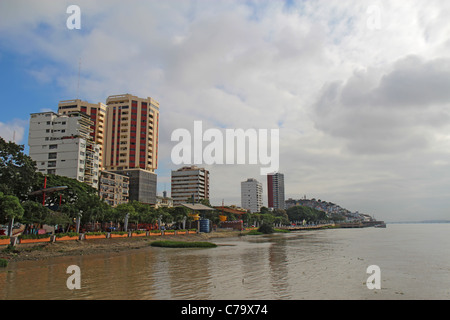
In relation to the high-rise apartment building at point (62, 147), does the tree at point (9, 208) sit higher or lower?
lower

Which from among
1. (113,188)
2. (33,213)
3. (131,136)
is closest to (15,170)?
(33,213)

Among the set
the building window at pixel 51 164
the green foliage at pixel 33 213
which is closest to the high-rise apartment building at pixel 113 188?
the building window at pixel 51 164

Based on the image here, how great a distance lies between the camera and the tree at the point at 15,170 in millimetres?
43594

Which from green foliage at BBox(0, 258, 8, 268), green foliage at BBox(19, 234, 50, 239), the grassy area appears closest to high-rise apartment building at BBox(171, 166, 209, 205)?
the grassy area

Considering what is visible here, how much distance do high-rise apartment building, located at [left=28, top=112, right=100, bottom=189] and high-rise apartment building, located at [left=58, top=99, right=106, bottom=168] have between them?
28573 millimetres

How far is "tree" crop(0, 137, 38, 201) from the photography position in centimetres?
4359

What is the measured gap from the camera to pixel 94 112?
415 feet

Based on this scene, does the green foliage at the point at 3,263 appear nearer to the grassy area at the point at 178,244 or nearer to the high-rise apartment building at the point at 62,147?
the grassy area at the point at 178,244

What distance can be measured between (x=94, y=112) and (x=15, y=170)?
286 ft

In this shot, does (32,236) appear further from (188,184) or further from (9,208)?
(188,184)

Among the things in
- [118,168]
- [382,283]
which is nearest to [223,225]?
[118,168]

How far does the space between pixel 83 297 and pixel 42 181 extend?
4159 cm

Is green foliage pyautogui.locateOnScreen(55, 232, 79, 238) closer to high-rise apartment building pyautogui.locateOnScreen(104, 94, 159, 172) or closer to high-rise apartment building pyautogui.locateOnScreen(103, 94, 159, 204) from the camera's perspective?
high-rise apartment building pyautogui.locateOnScreen(103, 94, 159, 204)

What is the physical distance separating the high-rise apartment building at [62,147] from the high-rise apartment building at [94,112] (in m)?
28.6
